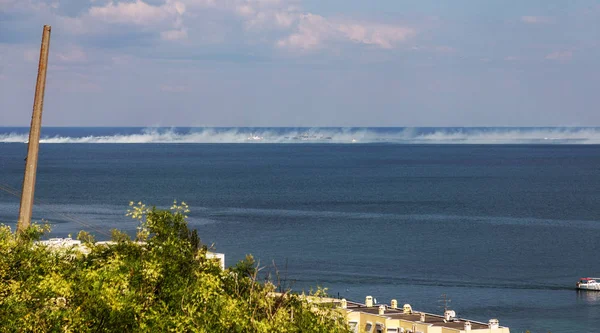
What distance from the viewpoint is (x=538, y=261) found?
84.6 metres

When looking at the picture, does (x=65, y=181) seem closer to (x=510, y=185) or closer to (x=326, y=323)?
(x=510, y=185)

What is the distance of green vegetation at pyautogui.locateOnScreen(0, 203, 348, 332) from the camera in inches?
607

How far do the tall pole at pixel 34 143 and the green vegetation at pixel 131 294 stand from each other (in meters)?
0.35

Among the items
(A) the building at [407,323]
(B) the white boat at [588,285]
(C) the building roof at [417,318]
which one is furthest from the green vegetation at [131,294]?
(B) the white boat at [588,285]

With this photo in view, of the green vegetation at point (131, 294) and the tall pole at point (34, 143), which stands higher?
the tall pole at point (34, 143)

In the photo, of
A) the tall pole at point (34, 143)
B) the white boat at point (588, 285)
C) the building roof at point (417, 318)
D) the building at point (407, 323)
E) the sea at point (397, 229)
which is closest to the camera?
the tall pole at point (34, 143)

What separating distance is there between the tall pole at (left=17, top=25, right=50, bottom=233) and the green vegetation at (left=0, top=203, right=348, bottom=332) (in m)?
0.35

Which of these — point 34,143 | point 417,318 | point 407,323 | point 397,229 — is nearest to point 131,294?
point 34,143

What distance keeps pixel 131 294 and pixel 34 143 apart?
12.1 feet

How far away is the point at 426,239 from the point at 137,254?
8042cm

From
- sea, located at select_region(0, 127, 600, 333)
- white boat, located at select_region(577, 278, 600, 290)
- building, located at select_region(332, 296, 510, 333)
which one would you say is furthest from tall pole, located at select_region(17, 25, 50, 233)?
white boat, located at select_region(577, 278, 600, 290)

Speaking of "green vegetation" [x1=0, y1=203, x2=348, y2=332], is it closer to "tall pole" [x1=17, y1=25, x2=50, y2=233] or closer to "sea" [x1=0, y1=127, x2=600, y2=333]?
"tall pole" [x1=17, y1=25, x2=50, y2=233]

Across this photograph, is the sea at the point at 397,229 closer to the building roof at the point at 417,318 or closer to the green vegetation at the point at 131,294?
the building roof at the point at 417,318

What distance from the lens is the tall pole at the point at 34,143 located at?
57.5 feet
